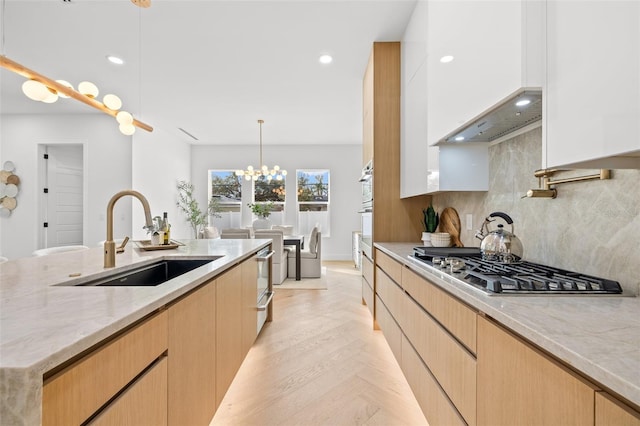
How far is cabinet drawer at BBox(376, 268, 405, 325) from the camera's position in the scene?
1934mm

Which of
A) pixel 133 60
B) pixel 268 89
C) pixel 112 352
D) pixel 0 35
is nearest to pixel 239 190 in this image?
pixel 268 89

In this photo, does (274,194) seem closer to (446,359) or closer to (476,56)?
(476,56)

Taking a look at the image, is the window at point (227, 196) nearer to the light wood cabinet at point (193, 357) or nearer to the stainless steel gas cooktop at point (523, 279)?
the light wood cabinet at point (193, 357)

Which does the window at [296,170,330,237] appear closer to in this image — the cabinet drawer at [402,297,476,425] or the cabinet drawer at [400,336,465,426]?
the cabinet drawer at [400,336,465,426]

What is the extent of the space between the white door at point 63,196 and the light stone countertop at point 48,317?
5.43m

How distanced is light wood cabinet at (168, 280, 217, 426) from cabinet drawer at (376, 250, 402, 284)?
117cm

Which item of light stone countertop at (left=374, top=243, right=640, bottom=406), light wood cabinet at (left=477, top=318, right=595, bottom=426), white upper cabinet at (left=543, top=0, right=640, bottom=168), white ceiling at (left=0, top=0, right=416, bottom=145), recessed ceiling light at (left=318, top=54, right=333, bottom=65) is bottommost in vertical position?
light wood cabinet at (left=477, top=318, right=595, bottom=426)

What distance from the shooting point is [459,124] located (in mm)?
1571

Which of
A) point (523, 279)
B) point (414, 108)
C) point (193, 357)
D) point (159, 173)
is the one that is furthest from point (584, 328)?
point (159, 173)

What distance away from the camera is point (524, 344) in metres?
0.76

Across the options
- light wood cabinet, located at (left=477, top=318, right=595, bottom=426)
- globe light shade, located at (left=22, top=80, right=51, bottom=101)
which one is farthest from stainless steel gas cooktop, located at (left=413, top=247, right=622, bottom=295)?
globe light shade, located at (left=22, top=80, right=51, bottom=101)

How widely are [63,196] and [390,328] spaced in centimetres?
655

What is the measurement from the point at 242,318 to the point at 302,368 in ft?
2.04

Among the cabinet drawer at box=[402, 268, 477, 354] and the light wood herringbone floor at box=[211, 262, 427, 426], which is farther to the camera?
the light wood herringbone floor at box=[211, 262, 427, 426]
